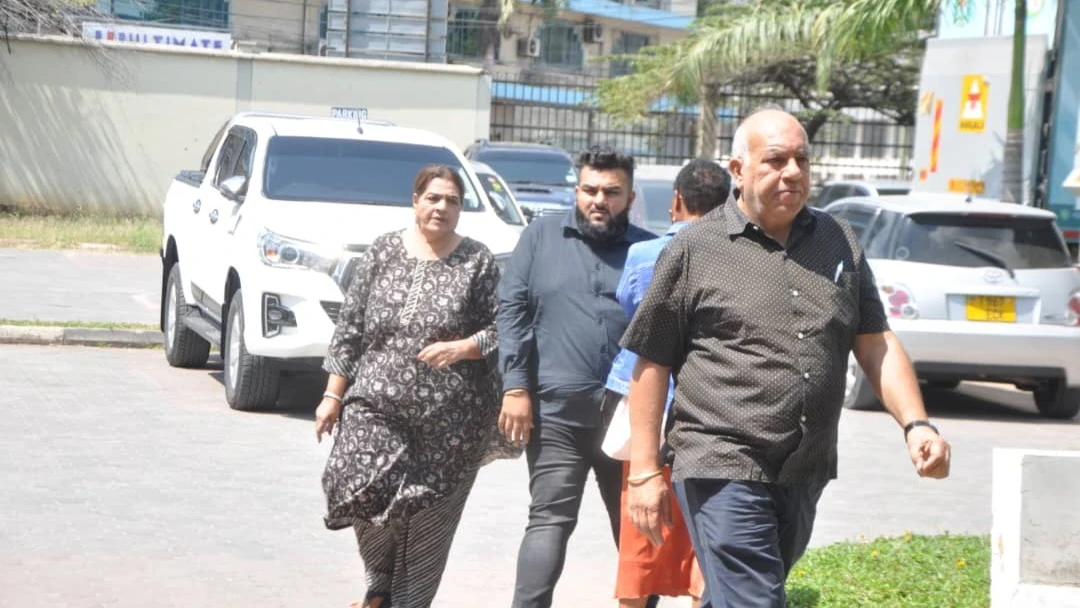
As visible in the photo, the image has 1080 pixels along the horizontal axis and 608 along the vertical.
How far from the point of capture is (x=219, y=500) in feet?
28.1

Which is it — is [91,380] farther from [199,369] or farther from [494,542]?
[494,542]

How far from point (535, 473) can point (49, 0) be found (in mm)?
25612

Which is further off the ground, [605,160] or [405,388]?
[605,160]

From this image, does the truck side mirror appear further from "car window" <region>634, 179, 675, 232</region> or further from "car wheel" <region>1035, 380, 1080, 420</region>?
"car window" <region>634, 179, 675, 232</region>

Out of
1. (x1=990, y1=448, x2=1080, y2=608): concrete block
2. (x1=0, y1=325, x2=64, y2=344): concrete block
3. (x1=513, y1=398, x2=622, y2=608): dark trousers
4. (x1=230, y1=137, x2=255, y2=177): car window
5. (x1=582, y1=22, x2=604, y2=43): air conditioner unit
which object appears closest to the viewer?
(x1=513, y1=398, x2=622, y2=608): dark trousers

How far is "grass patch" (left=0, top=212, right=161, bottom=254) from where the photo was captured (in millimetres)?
24344

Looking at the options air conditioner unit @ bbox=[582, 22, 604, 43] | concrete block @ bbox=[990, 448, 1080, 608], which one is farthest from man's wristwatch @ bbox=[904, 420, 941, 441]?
air conditioner unit @ bbox=[582, 22, 604, 43]

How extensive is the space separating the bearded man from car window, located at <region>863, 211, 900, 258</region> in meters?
7.36

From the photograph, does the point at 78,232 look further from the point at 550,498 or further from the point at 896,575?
the point at 550,498

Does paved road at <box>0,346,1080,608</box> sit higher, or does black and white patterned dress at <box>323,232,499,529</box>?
black and white patterned dress at <box>323,232,499,529</box>

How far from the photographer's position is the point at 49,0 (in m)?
29.4

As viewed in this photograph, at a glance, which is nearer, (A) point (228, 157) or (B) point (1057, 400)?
(A) point (228, 157)

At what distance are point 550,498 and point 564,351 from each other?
513mm

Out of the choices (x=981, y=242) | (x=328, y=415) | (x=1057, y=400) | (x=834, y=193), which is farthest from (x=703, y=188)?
(x=834, y=193)
